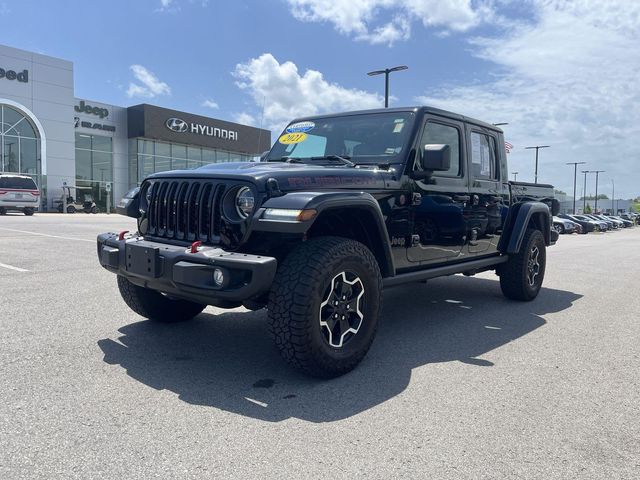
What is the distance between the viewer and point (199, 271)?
322 centimetres

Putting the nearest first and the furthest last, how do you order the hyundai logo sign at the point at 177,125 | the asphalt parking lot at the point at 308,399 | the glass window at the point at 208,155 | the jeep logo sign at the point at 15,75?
the asphalt parking lot at the point at 308,399, the jeep logo sign at the point at 15,75, the hyundai logo sign at the point at 177,125, the glass window at the point at 208,155

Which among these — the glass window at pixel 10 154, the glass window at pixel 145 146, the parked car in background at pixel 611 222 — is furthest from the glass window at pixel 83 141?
the parked car in background at pixel 611 222

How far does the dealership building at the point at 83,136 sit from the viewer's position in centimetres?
3186

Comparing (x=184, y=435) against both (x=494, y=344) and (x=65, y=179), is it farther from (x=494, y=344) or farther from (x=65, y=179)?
(x=65, y=179)

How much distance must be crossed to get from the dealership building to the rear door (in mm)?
23765

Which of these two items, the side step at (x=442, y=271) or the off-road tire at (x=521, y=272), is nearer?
the side step at (x=442, y=271)

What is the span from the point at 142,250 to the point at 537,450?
2.58 m

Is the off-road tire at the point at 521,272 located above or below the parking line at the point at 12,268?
above

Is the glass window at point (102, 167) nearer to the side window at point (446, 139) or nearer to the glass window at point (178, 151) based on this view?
the glass window at point (178, 151)

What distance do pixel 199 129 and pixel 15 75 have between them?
43.9 ft

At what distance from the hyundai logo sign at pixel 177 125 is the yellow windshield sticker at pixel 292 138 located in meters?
36.4

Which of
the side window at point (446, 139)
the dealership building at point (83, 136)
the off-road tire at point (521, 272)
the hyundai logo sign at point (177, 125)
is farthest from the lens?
the hyundai logo sign at point (177, 125)

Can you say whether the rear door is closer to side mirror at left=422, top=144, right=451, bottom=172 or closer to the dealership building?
side mirror at left=422, top=144, right=451, bottom=172

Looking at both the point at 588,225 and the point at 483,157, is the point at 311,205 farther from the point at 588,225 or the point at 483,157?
the point at 588,225
